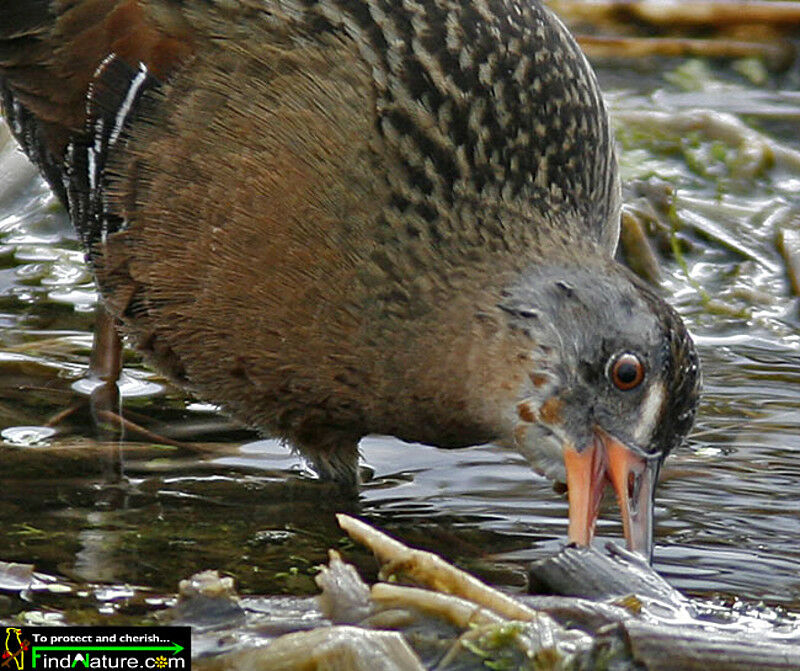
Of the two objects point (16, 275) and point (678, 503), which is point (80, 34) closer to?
point (16, 275)

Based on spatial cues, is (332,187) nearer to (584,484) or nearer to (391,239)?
(391,239)

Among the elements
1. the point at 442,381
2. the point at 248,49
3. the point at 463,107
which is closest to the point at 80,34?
the point at 248,49

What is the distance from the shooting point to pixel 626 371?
4359 millimetres

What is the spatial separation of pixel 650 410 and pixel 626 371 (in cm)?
12

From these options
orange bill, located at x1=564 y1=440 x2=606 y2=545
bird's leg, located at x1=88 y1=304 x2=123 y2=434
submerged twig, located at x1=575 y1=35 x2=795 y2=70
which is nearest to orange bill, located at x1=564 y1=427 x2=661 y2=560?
orange bill, located at x1=564 y1=440 x2=606 y2=545

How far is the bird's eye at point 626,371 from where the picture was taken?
4.36 metres

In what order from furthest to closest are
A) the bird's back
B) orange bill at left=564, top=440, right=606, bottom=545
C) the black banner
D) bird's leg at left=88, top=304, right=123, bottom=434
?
bird's leg at left=88, top=304, right=123, bottom=434, the bird's back, orange bill at left=564, top=440, right=606, bottom=545, the black banner

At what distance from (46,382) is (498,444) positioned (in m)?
1.50

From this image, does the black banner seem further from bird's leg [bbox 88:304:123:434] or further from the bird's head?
bird's leg [bbox 88:304:123:434]

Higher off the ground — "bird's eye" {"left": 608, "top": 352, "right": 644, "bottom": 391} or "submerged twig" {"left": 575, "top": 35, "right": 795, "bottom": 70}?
"submerged twig" {"left": 575, "top": 35, "right": 795, "bottom": 70}

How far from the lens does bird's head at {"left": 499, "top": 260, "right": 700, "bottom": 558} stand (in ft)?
14.4

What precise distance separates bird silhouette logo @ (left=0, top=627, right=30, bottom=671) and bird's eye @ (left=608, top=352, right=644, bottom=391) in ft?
5.28

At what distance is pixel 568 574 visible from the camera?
384 centimetres

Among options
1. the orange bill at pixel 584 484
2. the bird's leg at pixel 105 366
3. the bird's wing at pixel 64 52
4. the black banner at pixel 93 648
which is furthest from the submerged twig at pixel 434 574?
the bird's leg at pixel 105 366
